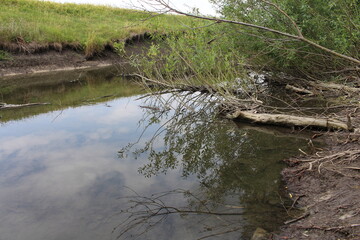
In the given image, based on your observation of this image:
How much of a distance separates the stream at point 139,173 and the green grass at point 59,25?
319 inches

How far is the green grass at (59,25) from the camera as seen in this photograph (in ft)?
62.7

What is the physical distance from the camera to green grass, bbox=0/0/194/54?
19125 millimetres

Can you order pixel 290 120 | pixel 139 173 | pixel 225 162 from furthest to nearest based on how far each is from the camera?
pixel 290 120 < pixel 225 162 < pixel 139 173

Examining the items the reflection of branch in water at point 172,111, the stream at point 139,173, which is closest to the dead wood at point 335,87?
the stream at point 139,173

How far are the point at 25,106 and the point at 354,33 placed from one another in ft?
31.2

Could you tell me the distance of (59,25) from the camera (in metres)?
23.0

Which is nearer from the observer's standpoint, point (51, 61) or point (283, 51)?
point (283, 51)

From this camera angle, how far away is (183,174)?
5656 millimetres

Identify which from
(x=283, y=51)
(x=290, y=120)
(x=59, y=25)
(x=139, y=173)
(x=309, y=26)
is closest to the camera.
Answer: (x=139, y=173)

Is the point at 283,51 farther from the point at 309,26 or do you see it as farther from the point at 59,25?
the point at 59,25

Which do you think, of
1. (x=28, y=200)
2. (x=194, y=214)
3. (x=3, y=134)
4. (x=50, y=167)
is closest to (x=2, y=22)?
(x=3, y=134)

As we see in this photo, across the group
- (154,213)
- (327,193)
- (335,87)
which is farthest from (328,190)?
(335,87)

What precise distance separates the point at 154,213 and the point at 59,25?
21.7m

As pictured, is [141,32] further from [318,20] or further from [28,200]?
[28,200]
